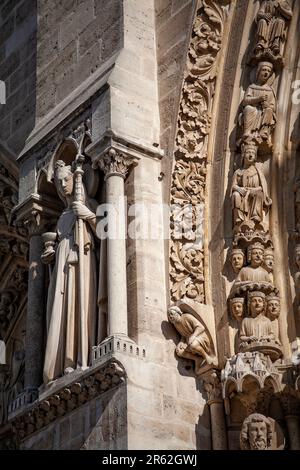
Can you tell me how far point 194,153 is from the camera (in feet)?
25.9

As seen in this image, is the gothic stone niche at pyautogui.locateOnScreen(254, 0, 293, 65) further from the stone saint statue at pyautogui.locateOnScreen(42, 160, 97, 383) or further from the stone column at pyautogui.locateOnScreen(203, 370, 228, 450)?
the stone column at pyautogui.locateOnScreen(203, 370, 228, 450)

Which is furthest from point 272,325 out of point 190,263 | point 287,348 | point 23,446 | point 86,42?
point 86,42

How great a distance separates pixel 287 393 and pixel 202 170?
181 centimetres

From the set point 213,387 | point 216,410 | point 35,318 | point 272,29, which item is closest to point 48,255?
point 35,318

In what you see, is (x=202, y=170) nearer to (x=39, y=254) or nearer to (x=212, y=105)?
(x=212, y=105)

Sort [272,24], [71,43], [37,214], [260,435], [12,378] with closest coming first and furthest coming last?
[260,435] → [272,24] → [37,214] → [71,43] → [12,378]

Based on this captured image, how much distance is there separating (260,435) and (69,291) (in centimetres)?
173

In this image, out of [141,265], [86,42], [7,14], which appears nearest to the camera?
[141,265]

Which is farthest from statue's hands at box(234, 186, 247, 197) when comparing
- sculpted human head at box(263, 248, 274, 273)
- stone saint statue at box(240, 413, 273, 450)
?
stone saint statue at box(240, 413, 273, 450)

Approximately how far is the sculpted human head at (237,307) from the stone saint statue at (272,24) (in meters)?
1.88

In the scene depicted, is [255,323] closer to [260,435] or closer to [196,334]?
[196,334]

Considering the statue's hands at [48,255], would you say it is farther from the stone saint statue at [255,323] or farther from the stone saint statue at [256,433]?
the stone saint statue at [256,433]

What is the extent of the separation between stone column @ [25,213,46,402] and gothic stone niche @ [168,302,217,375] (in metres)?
1.08

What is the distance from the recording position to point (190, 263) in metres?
7.55
